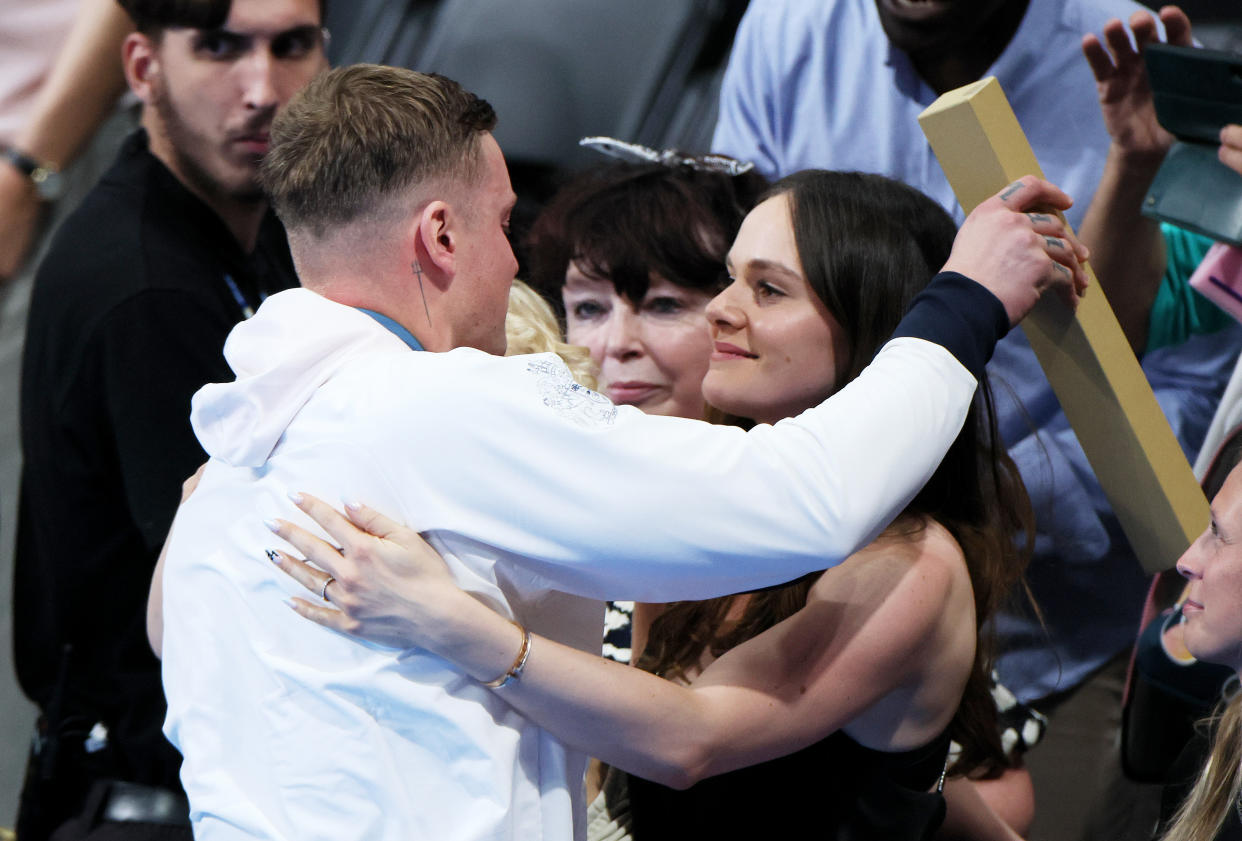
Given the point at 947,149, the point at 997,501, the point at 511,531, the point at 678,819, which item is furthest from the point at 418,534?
the point at 997,501

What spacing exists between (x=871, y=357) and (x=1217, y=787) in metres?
0.64

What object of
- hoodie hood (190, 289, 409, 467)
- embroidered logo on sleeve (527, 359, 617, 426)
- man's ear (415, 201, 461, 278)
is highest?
man's ear (415, 201, 461, 278)

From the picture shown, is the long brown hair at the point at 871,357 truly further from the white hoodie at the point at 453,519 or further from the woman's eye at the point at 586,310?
the woman's eye at the point at 586,310

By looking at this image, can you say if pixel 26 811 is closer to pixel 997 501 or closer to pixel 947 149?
pixel 997 501

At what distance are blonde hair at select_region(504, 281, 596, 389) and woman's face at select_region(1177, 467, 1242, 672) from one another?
94 cm

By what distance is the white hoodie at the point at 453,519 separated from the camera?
124 cm

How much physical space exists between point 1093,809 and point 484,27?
2066mm

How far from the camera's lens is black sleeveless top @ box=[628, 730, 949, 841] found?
5.30 ft

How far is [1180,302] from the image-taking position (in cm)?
224

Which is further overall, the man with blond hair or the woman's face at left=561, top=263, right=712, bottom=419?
the woman's face at left=561, top=263, right=712, bottom=419

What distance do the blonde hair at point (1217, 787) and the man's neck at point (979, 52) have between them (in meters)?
1.23

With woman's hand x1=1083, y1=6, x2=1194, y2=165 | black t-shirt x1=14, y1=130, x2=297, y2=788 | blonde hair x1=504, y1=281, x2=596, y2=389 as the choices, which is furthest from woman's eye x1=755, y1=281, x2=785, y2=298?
black t-shirt x1=14, y1=130, x2=297, y2=788

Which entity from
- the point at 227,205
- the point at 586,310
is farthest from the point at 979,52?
the point at 227,205

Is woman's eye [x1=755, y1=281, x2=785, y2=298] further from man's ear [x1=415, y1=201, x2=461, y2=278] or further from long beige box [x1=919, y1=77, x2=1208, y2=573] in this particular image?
man's ear [x1=415, y1=201, x2=461, y2=278]
